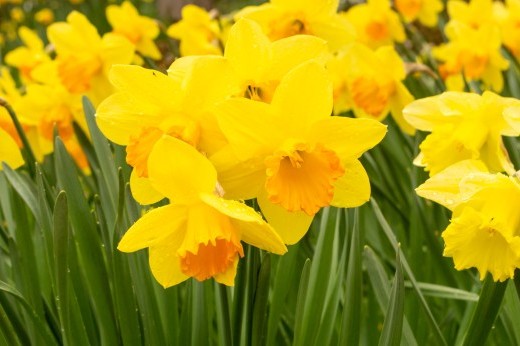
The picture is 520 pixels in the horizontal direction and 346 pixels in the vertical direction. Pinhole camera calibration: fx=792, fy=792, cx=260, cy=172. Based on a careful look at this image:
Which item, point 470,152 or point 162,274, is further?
point 470,152

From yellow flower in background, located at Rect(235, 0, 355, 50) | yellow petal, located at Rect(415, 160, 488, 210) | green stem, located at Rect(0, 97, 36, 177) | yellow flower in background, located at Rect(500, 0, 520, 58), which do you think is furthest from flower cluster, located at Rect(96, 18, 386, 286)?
yellow flower in background, located at Rect(500, 0, 520, 58)

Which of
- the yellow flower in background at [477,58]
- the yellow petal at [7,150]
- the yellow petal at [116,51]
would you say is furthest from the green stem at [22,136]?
the yellow flower in background at [477,58]

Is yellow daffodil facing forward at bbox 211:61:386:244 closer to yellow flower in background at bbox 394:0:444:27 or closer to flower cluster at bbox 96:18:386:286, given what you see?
flower cluster at bbox 96:18:386:286

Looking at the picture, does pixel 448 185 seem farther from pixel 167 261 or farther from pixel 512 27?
pixel 512 27

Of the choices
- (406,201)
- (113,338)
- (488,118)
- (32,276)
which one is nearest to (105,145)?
(32,276)

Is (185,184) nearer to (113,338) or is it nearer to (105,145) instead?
(113,338)

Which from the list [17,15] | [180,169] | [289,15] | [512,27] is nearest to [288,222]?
[180,169]

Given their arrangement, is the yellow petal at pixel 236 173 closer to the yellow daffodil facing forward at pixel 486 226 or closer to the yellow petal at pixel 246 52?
the yellow petal at pixel 246 52
